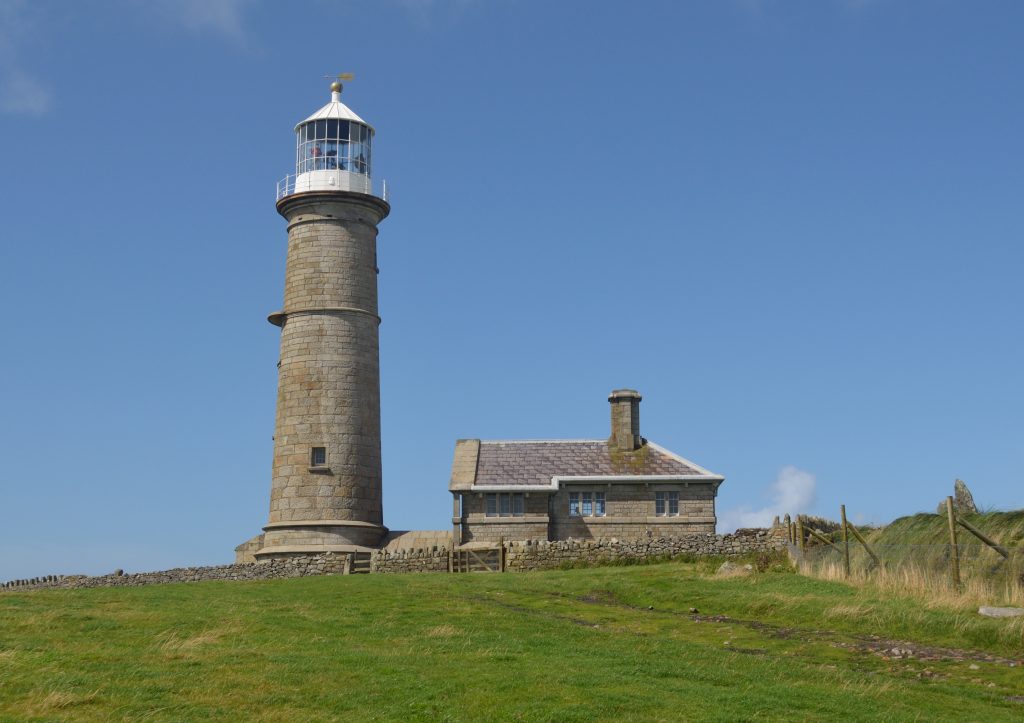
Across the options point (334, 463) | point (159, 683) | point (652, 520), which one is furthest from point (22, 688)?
point (652, 520)

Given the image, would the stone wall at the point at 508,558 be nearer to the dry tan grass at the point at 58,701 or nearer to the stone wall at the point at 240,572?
the stone wall at the point at 240,572

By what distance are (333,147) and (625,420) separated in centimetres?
1557

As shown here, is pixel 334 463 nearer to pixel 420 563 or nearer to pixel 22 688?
pixel 420 563

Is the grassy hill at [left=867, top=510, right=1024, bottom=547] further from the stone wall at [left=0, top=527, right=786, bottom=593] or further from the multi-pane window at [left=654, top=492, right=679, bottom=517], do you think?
the multi-pane window at [left=654, top=492, right=679, bottom=517]

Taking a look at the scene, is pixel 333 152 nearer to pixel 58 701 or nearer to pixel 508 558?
pixel 508 558

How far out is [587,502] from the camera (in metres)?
43.5

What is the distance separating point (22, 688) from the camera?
14.0 meters

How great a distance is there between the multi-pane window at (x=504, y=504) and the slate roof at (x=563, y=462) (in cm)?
52

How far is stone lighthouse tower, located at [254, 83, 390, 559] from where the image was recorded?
41531 millimetres

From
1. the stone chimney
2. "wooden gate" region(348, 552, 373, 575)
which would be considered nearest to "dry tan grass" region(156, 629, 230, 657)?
"wooden gate" region(348, 552, 373, 575)

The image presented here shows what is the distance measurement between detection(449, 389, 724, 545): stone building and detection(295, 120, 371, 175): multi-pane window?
40.0ft

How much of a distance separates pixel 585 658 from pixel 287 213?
102 ft

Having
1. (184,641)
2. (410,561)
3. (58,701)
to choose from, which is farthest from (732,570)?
(58,701)

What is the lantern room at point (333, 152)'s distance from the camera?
1738 inches
